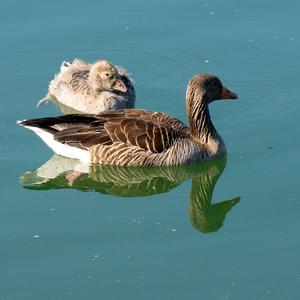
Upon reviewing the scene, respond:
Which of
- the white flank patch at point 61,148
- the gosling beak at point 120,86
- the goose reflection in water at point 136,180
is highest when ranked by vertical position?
the gosling beak at point 120,86

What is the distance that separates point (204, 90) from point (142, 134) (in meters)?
0.93

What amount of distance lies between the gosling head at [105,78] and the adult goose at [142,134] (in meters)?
1.17

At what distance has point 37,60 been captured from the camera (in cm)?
1452

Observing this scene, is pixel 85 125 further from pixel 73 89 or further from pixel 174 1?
pixel 174 1

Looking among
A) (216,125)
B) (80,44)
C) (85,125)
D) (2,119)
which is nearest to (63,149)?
(85,125)

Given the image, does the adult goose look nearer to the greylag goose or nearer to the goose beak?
the goose beak

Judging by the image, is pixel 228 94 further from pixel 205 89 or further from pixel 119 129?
pixel 119 129

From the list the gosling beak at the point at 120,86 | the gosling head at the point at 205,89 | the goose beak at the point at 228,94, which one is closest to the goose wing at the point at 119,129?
the gosling head at the point at 205,89

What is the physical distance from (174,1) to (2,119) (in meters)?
4.12

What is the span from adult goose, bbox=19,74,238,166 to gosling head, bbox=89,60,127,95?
117 cm

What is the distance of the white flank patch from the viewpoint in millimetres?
12203

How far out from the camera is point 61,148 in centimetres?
1226

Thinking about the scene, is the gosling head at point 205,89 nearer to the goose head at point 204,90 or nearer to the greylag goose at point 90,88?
the goose head at point 204,90

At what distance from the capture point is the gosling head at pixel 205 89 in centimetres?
1218
